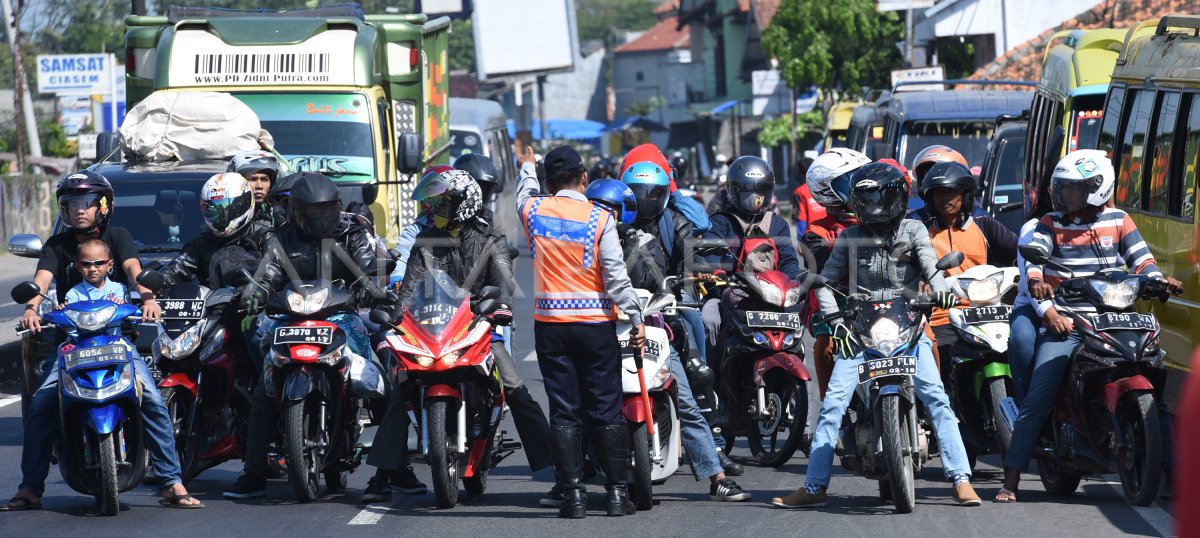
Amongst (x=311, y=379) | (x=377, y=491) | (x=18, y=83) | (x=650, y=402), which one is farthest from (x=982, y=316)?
(x=18, y=83)

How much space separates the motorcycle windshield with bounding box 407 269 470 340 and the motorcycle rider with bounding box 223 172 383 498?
1.56 ft

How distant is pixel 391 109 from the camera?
1591 cm

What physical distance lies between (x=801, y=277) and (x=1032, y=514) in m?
1.56

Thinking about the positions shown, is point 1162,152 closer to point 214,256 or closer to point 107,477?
point 214,256

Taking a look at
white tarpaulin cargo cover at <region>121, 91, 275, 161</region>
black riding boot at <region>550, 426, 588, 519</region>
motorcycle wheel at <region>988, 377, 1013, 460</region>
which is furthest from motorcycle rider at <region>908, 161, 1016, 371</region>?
white tarpaulin cargo cover at <region>121, 91, 275, 161</region>

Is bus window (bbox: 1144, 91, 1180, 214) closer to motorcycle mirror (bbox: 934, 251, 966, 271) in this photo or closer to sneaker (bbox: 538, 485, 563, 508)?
motorcycle mirror (bbox: 934, 251, 966, 271)

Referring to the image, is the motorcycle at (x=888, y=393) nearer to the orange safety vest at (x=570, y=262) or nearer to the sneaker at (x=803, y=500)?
the sneaker at (x=803, y=500)

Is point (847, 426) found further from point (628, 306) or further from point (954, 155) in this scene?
point (954, 155)

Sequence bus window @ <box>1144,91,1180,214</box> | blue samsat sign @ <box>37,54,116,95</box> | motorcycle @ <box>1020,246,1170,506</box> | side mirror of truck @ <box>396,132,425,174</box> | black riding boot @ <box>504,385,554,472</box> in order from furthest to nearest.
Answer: blue samsat sign @ <box>37,54,116,95</box> → side mirror of truck @ <box>396,132,425,174</box> → bus window @ <box>1144,91,1180,214</box> → black riding boot @ <box>504,385,554,472</box> → motorcycle @ <box>1020,246,1170,506</box>

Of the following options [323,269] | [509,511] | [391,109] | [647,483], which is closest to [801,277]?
[647,483]

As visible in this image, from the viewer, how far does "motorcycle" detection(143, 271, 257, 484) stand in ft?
27.2

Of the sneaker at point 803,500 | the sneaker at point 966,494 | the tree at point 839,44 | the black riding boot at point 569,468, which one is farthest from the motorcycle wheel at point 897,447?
the tree at point 839,44

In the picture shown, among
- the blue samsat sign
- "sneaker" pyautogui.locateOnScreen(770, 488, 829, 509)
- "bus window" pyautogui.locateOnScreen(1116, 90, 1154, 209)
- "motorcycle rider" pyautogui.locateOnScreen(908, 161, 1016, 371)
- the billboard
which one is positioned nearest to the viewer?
"sneaker" pyautogui.locateOnScreen(770, 488, 829, 509)

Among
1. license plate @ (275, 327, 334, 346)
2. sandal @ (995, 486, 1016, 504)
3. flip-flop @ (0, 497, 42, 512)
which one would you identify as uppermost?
license plate @ (275, 327, 334, 346)
